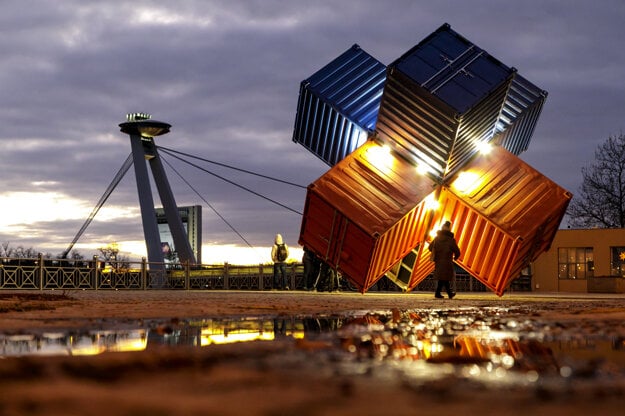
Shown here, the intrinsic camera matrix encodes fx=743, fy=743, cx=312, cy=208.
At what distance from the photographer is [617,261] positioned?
33.7 m

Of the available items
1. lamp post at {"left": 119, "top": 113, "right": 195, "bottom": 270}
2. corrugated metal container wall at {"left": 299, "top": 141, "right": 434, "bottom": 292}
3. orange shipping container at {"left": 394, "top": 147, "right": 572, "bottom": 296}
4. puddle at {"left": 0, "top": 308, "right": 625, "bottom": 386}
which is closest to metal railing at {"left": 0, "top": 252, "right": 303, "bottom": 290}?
corrugated metal container wall at {"left": 299, "top": 141, "right": 434, "bottom": 292}

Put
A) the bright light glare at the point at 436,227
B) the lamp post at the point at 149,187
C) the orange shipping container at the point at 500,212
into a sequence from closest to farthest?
the orange shipping container at the point at 500,212 < the bright light glare at the point at 436,227 < the lamp post at the point at 149,187

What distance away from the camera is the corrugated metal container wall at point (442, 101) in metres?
16.0

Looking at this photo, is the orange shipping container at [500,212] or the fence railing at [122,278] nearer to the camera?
the orange shipping container at [500,212]

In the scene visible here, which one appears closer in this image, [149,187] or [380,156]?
[380,156]

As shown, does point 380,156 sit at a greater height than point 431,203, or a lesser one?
greater

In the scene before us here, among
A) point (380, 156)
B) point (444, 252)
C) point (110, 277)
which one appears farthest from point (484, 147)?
point (110, 277)

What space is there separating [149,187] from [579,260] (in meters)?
29.0

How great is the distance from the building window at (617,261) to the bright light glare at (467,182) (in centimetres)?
1895

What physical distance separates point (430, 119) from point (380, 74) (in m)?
3.78

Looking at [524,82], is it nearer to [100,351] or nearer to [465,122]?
[465,122]

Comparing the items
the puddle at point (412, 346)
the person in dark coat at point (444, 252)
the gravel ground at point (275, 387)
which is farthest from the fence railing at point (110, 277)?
the gravel ground at point (275, 387)

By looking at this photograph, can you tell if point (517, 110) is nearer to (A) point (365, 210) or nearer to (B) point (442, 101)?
(B) point (442, 101)

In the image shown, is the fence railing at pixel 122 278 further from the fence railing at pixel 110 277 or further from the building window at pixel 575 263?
the building window at pixel 575 263
